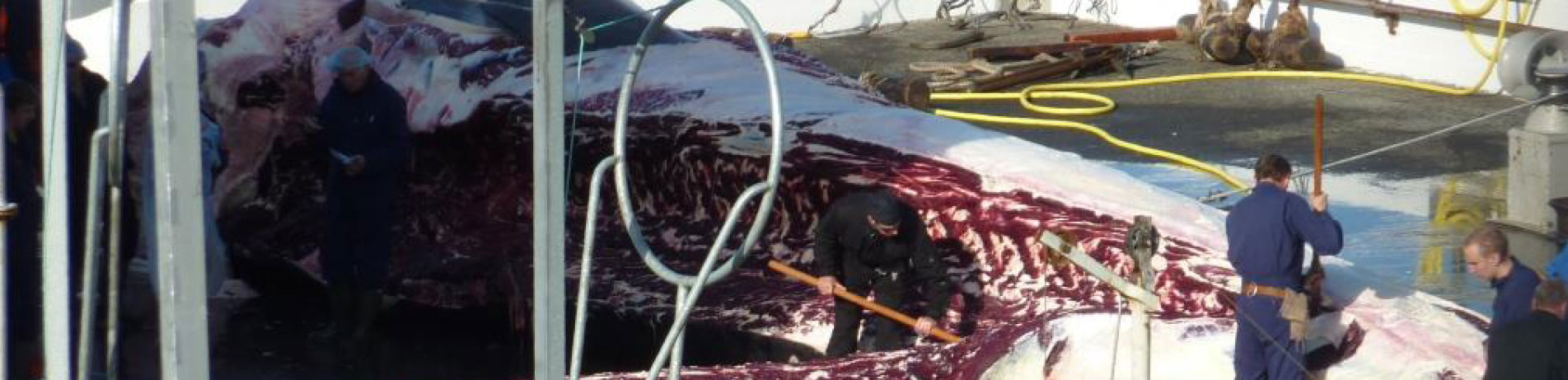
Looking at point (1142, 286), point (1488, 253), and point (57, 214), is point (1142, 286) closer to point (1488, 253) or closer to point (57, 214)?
point (1488, 253)

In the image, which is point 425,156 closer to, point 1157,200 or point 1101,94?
point 1157,200

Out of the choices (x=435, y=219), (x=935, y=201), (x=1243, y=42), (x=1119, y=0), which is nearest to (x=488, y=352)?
(x=435, y=219)

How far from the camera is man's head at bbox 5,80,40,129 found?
6.05 metres

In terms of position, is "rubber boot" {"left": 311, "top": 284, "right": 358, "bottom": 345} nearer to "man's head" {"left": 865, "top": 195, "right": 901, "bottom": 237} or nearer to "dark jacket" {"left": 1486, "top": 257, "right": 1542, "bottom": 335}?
"man's head" {"left": 865, "top": 195, "right": 901, "bottom": 237}

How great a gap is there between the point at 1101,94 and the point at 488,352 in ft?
26.0

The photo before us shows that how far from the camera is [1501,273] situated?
6.25m

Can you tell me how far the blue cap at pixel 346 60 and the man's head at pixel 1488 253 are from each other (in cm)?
431

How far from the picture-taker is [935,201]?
754 centimetres

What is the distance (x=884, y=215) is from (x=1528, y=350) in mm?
2381

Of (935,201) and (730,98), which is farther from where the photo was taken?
(730,98)

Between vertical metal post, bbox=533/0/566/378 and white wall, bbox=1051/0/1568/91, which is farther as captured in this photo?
white wall, bbox=1051/0/1568/91

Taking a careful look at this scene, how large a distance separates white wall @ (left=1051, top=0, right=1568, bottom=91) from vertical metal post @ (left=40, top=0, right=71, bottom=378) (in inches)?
468

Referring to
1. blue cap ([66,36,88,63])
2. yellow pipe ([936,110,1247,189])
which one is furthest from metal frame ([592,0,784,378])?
yellow pipe ([936,110,1247,189])

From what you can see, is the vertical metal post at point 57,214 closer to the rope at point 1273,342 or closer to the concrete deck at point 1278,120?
the rope at point 1273,342
